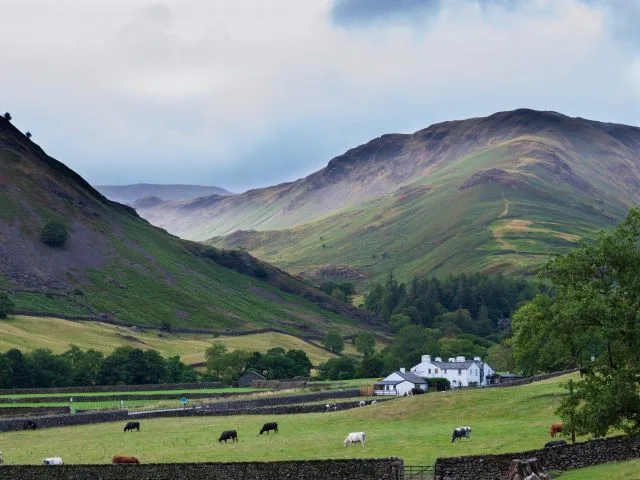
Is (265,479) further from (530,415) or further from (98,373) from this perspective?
(98,373)

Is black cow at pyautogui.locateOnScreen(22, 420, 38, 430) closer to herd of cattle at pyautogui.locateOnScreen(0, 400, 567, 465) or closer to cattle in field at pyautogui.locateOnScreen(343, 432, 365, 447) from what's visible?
herd of cattle at pyautogui.locateOnScreen(0, 400, 567, 465)

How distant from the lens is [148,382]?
158250mm

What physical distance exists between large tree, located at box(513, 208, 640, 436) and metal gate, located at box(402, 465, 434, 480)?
791cm

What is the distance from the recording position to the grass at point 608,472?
41850mm

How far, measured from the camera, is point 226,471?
50.4 meters

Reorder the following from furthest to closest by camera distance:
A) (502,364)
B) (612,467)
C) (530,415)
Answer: (502,364), (530,415), (612,467)

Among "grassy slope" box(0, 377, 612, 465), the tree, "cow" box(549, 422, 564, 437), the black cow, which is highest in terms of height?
the tree

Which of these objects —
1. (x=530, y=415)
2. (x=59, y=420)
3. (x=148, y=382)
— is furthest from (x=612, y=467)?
(x=148, y=382)

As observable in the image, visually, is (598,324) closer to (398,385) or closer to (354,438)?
(354,438)

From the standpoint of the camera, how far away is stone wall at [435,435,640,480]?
46719 mm

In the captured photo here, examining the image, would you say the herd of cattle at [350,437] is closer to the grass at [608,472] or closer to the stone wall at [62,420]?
the grass at [608,472]

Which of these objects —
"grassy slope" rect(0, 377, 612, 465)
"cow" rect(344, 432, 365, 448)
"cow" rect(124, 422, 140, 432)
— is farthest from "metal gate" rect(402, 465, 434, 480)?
"cow" rect(124, 422, 140, 432)

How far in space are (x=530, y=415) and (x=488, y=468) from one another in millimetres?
35293

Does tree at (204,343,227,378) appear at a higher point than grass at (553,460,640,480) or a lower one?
higher
